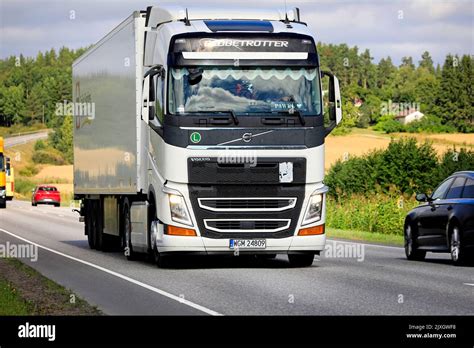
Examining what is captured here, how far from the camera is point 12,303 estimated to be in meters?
15.9

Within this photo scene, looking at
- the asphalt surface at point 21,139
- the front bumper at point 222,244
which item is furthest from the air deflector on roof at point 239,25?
the asphalt surface at point 21,139

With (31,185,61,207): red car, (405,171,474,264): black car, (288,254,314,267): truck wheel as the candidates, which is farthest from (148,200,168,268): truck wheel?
(31,185,61,207): red car

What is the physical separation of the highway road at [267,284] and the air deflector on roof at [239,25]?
4042mm

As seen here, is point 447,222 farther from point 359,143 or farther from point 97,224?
point 359,143

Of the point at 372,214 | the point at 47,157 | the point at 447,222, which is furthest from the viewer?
the point at 47,157

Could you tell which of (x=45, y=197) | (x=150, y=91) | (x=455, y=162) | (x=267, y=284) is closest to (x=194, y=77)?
(x=150, y=91)

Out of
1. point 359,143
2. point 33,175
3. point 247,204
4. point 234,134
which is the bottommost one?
point 33,175

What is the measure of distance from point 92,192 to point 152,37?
705 centimetres

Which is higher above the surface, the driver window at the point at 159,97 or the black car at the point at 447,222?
the driver window at the point at 159,97

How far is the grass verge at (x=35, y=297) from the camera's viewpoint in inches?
579

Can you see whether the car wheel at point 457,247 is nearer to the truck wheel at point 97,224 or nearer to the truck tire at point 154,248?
the truck tire at point 154,248

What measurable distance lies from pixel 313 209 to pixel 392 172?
29223mm
